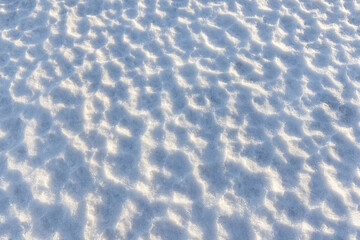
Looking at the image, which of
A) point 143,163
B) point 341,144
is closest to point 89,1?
point 143,163

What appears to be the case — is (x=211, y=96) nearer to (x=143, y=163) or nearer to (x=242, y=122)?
(x=242, y=122)

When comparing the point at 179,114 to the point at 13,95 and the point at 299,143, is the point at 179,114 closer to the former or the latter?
the point at 299,143

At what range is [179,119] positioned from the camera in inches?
86.8

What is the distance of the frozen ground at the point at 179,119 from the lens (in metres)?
1.89

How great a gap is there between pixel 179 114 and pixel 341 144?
1.05 m

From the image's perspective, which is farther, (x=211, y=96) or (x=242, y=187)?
(x=211, y=96)

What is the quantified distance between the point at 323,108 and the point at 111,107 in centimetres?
143

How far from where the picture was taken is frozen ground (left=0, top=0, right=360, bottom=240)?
6.20 feet

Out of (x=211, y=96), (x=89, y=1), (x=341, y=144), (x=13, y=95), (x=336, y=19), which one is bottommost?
(x=13, y=95)

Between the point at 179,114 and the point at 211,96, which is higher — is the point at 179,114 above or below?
below

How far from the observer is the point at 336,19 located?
2.75m

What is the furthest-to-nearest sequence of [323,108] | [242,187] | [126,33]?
[126,33]
[323,108]
[242,187]

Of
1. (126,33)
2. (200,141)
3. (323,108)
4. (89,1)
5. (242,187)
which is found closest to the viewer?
(242,187)

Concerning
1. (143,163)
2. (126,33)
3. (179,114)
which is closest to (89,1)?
(126,33)
